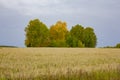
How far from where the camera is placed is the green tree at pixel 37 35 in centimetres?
8744

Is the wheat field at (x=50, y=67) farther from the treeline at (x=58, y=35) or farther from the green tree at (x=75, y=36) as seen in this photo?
the green tree at (x=75, y=36)

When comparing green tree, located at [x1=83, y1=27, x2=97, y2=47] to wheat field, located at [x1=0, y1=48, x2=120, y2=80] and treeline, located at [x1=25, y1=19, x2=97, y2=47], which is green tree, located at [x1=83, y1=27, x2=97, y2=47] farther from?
wheat field, located at [x1=0, y1=48, x2=120, y2=80]

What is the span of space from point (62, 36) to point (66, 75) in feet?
272

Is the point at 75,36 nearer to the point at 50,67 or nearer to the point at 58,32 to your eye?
the point at 58,32

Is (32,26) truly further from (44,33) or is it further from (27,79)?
(27,79)

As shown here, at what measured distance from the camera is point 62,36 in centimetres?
9394

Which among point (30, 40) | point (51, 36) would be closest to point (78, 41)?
point (51, 36)

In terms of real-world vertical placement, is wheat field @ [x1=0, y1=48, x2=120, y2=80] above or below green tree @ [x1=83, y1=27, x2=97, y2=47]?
below

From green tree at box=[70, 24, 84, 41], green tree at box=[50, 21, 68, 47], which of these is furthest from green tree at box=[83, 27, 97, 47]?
green tree at box=[50, 21, 68, 47]

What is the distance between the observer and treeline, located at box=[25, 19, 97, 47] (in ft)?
288

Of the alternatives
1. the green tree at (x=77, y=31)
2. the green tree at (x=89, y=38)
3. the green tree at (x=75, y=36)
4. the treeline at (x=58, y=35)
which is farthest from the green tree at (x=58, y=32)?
the green tree at (x=89, y=38)

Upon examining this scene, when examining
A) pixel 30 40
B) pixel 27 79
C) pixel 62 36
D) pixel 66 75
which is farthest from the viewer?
pixel 62 36

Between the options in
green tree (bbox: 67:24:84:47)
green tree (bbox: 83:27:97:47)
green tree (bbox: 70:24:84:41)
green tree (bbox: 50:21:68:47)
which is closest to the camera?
green tree (bbox: 67:24:84:47)

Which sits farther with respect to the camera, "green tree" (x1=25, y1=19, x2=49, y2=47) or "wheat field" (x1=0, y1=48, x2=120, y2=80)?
"green tree" (x1=25, y1=19, x2=49, y2=47)
